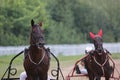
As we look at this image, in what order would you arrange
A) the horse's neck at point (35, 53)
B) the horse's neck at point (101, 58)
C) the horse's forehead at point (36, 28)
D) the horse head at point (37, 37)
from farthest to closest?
the horse's neck at point (101, 58)
the horse's neck at point (35, 53)
the horse's forehead at point (36, 28)
the horse head at point (37, 37)

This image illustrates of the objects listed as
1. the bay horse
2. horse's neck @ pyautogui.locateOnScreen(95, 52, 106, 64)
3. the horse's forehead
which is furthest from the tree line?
the horse's forehead

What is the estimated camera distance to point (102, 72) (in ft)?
40.9

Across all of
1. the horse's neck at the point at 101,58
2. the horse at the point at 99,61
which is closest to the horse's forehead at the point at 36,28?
the horse at the point at 99,61

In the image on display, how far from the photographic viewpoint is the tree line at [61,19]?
135 ft

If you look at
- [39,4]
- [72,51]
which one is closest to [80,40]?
[39,4]

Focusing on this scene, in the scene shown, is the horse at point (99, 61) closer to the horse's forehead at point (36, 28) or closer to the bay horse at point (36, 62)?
the bay horse at point (36, 62)

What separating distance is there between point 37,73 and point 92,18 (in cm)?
4502

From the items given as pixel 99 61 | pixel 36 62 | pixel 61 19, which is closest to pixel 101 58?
pixel 99 61

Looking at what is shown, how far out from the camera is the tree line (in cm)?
4109

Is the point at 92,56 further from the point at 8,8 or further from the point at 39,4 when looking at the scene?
the point at 39,4

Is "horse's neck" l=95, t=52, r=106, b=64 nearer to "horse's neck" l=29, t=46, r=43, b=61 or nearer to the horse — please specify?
the horse

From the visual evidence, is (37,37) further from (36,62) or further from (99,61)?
(99,61)

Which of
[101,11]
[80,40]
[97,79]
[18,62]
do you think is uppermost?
[101,11]

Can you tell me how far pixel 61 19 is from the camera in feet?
176
